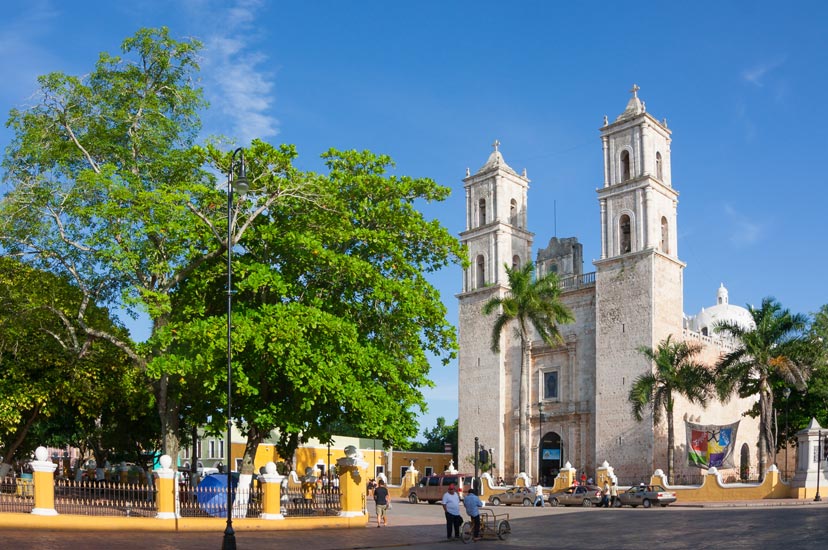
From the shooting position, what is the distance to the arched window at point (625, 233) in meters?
51.6

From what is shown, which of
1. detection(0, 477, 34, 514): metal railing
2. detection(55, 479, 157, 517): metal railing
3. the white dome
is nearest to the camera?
detection(0, 477, 34, 514): metal railing

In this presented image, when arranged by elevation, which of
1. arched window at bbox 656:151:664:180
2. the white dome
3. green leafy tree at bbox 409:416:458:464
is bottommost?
green leafy tree at bbox 409:416:458:464

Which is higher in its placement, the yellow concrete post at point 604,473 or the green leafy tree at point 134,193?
the green leafy tree at point 134,193

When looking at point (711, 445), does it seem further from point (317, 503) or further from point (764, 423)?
point (317, 503)

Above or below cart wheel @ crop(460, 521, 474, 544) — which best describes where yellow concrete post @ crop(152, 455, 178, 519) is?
above

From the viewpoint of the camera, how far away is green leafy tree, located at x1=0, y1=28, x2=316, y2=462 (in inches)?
922

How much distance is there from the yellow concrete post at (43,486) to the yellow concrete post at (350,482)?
7.43 metres

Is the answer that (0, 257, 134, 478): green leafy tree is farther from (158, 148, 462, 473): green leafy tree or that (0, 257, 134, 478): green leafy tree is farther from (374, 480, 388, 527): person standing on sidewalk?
(374, 480, 388, 527): person standing on sidewalk

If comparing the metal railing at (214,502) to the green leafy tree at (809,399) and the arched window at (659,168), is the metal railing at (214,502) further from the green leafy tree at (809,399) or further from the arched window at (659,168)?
the arched window at (659,168)

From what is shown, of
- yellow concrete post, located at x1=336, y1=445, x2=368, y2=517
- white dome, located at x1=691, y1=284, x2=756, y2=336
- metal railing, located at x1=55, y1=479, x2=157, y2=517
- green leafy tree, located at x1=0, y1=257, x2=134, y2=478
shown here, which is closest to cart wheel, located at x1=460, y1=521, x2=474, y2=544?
yellow concrete post, located at x1=336, y1=445, x2=368, y2=517

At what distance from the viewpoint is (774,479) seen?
36.2 m

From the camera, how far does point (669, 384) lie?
44.2m

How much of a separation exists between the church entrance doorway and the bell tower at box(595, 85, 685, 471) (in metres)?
4.66

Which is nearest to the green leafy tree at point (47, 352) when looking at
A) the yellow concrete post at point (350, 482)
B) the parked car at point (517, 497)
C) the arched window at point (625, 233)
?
the yellow concrete post at point (350, 482)
